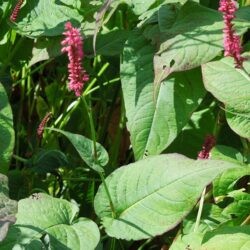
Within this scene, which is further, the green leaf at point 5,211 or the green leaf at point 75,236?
the green leaf at point 75,236

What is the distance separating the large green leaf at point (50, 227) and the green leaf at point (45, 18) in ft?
1.14

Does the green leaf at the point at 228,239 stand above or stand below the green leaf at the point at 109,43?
below

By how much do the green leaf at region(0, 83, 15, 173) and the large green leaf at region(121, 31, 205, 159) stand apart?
0.18 metres

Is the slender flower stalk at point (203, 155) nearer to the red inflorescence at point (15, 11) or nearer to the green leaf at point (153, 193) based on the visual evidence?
the green leaf at point (153, 193)

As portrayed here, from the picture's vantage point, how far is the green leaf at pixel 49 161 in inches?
47.4

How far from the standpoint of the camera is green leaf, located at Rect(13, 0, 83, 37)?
124 cm

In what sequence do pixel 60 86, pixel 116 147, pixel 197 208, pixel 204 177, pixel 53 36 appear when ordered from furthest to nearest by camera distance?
pixel 60 86 < pixel 116 147 < pixel 53 36 < pixel 197 208 < pixel 204 177

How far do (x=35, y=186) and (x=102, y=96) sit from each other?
0.84ft

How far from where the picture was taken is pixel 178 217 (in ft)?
3.18

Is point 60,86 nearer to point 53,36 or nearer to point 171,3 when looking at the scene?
point 53,36

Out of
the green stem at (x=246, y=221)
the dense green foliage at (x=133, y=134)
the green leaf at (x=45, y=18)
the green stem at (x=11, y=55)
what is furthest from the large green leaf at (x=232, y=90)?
the green stem at (x=11, y=55)

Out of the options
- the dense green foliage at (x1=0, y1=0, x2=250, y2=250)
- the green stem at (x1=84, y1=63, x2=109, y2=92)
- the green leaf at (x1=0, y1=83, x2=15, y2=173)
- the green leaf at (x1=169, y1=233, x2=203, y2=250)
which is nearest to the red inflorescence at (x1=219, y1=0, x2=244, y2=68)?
the dense green foliage at (x1=0, y1=0, x2=250, y2=250)

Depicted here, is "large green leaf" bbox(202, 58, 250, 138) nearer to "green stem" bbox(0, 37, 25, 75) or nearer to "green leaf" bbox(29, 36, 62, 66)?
"green leaf" bbox(29, 36, 62, 66)

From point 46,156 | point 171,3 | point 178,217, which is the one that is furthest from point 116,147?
point 178,217
